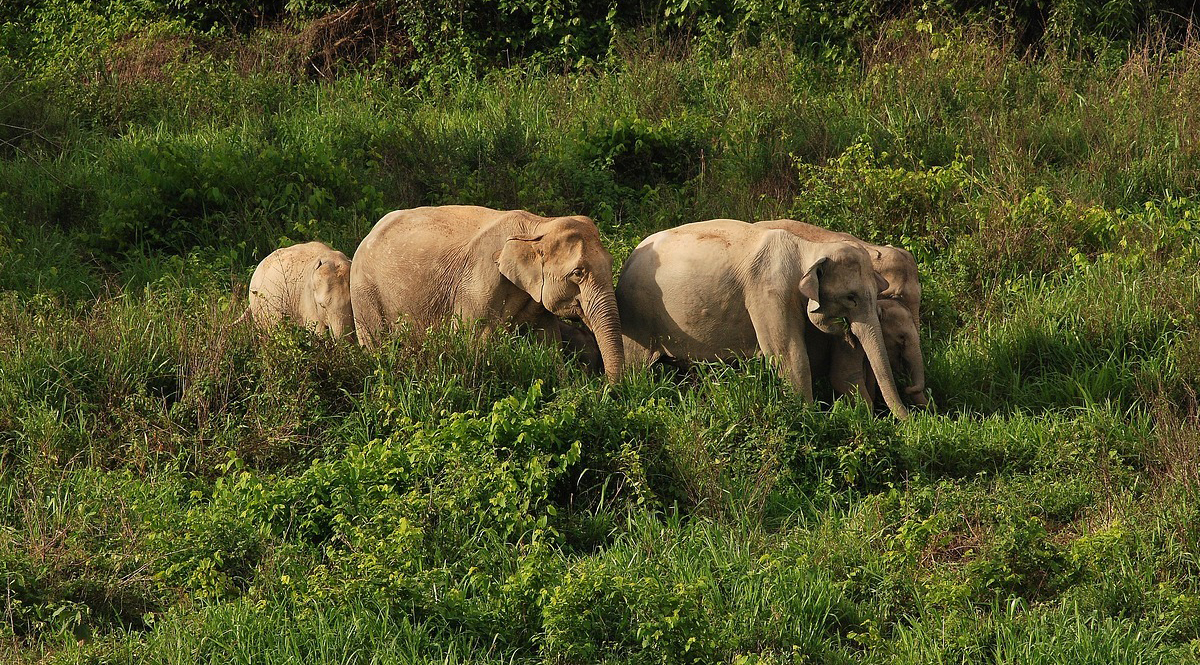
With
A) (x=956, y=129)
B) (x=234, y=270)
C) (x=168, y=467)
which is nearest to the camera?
(x=168, y=467)

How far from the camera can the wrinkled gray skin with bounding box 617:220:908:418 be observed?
787cm

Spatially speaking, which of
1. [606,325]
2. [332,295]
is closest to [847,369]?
[606,325]

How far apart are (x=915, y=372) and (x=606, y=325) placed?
1.78 m

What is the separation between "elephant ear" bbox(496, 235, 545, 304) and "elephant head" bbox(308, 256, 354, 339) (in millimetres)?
1050

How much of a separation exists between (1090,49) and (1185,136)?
2.79m

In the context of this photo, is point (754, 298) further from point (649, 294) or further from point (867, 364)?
point (867, 364)

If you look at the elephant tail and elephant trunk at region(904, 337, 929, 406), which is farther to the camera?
elephant trunk at region(904, 337, 929, 406)

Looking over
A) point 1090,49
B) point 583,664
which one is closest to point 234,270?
point 583,664

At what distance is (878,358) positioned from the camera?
25.8 feet

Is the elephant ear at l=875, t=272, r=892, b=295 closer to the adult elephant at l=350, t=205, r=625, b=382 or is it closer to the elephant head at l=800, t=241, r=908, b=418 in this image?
the elephant head at l=800, t=241, r=908, b=418

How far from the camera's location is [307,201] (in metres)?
10.8

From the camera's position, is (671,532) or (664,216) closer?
(671,532)

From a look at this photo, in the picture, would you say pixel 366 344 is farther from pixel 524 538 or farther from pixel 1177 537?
pixel 1177 537

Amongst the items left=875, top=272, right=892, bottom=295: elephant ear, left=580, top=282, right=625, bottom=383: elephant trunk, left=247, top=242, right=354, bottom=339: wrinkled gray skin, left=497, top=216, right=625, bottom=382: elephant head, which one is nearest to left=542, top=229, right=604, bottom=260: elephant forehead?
left=497, top=216, right=625, bottom=382: elephant head
